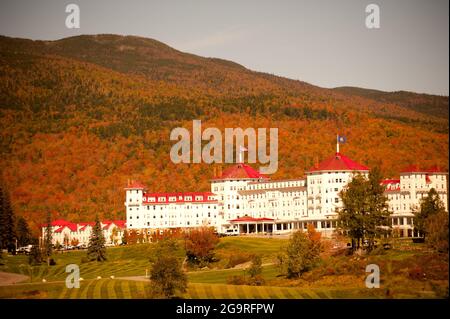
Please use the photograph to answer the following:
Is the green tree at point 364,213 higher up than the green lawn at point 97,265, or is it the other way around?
the green tree at point 364,213

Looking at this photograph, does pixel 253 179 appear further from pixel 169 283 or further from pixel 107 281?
pixel 169 283

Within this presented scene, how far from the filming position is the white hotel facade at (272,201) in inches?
5758

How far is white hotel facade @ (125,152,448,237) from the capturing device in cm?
14625

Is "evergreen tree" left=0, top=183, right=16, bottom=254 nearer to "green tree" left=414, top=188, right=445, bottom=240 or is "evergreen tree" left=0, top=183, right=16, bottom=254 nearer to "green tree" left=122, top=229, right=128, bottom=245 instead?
"green tree" left=122, top=229, right=128, bottom=245

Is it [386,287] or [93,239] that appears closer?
[386,287]

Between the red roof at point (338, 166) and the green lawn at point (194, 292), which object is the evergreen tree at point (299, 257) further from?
the red roof at point (338, 166)

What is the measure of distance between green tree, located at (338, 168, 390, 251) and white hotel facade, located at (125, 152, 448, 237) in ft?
77.2

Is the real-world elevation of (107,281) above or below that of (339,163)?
below

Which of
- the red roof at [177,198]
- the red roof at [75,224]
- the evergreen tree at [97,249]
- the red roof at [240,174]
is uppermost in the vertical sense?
the red roof at [240,174]

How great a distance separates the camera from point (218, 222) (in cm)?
16525

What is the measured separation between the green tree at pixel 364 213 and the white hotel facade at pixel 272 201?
23.5 metres

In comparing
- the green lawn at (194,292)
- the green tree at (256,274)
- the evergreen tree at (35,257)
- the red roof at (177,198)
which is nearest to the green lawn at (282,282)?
the green lawn at (194,292)

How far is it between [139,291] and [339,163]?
68908mm
